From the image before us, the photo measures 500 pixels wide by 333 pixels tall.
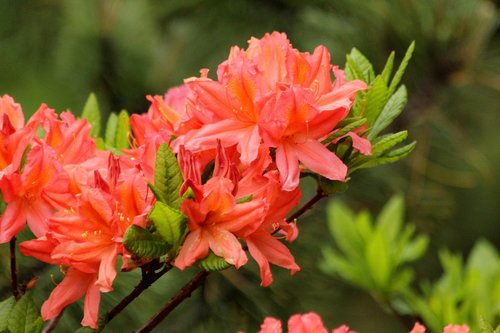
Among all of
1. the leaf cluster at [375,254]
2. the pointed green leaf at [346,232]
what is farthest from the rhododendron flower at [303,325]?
the pointed green leaf at [346,232]

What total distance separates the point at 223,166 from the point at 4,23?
2.17 metres

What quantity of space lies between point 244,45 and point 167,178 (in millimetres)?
1855

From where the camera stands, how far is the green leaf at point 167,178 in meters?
0.99

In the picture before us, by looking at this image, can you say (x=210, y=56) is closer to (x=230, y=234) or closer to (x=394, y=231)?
(x=394, y=231)

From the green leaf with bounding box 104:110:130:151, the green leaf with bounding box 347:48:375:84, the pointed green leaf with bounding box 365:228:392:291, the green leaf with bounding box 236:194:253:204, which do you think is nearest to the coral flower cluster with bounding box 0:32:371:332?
the green leaf with bounding box 236:194:253:204

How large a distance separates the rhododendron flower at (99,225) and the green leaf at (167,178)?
0.05ft

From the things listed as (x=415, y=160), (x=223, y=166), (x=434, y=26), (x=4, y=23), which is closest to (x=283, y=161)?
(x=223, y=166)

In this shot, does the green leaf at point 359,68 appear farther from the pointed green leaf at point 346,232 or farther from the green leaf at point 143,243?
the pointed green leaf at point 346,232

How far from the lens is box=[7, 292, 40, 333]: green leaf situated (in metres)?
1.08

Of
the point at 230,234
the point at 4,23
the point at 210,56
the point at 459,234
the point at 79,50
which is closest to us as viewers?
the point at 230,234

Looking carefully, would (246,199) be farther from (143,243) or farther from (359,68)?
→ (359,68)

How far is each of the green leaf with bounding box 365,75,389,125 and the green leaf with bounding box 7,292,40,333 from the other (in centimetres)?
41

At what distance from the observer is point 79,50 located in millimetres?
2541

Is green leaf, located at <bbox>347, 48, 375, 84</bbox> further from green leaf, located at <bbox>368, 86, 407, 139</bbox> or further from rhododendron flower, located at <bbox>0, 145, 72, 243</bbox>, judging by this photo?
rhododendron flower, located at <bbox>0, 145, 72, 243</bbox>
